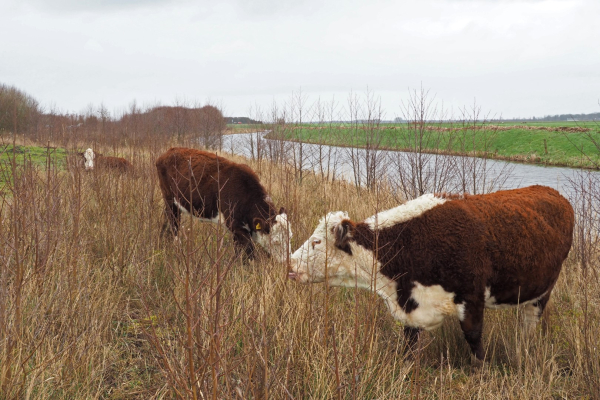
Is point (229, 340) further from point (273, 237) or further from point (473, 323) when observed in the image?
point (273, 237)

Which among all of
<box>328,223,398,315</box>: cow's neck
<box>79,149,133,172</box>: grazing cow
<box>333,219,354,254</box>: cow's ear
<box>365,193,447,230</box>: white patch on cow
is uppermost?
<box>79,149,133,172</box>: grazing cow

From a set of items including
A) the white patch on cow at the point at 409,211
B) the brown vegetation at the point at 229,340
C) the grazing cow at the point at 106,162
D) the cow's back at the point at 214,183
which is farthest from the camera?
the cow's back at the point at 214,183

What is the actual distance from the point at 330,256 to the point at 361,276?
0.33 metres

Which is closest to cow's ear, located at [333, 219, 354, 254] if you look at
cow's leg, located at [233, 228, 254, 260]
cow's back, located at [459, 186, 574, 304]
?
cow's back, located at [459, 186, 574, 304]

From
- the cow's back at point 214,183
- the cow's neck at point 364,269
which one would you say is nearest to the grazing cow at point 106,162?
the cow's back at point 214,183

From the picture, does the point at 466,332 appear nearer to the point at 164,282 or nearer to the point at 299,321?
the point at 299,321

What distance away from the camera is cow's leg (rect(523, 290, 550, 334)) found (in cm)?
397

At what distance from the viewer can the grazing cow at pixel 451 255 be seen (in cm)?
330

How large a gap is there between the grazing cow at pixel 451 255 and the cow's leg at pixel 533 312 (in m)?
0.13

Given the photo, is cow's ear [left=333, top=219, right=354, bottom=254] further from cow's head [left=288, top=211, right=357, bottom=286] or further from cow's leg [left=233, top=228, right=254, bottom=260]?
cow's leg [left=233, top=228, right=254, bottom=260]

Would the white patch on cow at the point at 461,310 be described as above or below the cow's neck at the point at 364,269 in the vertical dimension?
below

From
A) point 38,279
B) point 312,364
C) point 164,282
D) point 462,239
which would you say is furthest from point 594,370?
point 38,279

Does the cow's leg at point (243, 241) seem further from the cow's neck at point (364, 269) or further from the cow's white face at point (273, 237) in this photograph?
the cow's neck at point (364, 269)

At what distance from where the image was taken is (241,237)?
6.05 m
